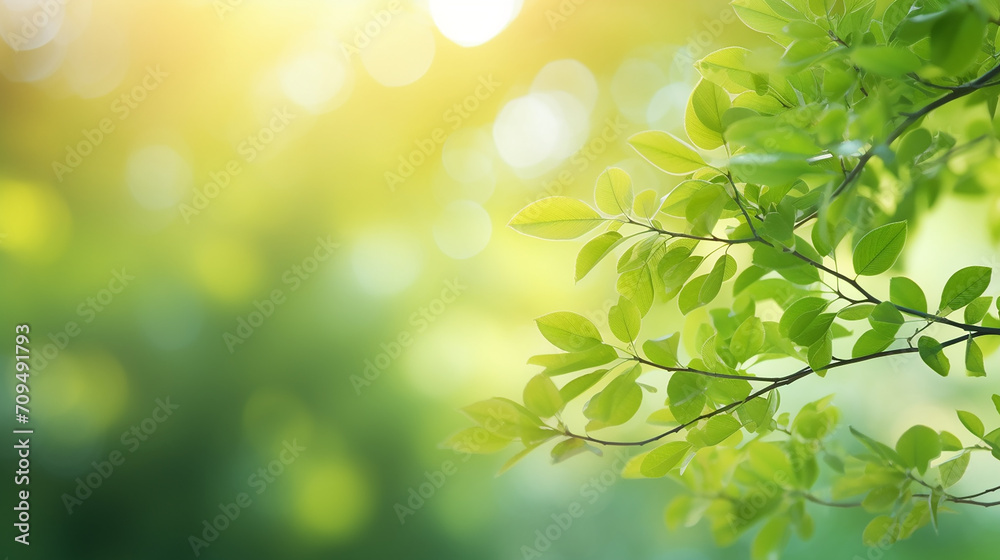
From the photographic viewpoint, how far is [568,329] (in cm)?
34

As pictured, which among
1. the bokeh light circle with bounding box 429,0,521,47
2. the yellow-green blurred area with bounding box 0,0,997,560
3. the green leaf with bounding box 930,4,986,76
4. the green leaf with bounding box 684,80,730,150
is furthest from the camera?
the bokeh light circle with bounding box 429,0,521,47

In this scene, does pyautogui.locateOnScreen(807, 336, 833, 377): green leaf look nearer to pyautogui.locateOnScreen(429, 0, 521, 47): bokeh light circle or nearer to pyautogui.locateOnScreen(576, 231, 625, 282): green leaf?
pyautogui.locateOnScreen(576, 231, 625, 282): green leaf

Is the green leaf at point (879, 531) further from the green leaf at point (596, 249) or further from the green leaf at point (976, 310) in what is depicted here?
the green leaf at point (596, 249)

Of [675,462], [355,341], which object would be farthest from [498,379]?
[675,462]

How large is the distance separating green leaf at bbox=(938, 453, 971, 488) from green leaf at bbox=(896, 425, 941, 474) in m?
0.01

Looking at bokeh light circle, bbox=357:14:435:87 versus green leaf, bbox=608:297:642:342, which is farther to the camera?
bokeh light circle, bbox=357:14:435:87

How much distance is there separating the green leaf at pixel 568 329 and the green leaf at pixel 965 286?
21 centimetres

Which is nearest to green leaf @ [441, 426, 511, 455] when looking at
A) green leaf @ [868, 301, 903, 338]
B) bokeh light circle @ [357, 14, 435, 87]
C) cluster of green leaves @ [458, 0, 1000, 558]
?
cluster of green leaves @ [458, 0, 1000, 558]

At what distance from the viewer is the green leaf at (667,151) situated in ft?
1.03

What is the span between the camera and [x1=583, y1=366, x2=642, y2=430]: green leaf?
333 mm

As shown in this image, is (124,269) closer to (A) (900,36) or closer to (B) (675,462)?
(B) (675,462)

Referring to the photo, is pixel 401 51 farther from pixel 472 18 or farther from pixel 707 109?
pixel 707 109

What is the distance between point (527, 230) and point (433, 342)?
912mm

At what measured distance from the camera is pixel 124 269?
1.11 meters
